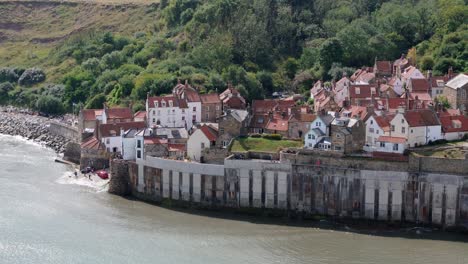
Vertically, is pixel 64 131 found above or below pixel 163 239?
above

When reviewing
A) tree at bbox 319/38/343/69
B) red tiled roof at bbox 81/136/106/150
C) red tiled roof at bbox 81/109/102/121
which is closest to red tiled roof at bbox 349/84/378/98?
tree at bbox 319/38/343/69

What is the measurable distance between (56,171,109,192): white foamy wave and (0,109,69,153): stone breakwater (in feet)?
40.0

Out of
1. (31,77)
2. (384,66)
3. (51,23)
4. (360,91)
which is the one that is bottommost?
(360,91)

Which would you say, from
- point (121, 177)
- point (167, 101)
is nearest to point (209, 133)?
point (121, 177)

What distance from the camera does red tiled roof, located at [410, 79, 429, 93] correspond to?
7312 cm

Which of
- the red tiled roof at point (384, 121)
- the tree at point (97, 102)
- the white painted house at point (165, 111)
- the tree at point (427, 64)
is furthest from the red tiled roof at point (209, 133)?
the tree at point (427, 64)

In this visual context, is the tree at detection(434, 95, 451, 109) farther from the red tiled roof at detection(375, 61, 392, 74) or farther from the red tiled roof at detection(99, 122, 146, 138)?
the red tiled roof at detection(99, 122, 146, 138)

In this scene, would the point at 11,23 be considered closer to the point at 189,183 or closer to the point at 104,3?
the point at 104,3

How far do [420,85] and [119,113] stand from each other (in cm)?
2574

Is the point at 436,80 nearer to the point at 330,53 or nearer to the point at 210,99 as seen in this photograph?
the point at 330,53

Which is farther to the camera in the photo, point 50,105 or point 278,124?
point 50,105

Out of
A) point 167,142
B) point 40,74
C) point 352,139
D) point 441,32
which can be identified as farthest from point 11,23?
point 352,139

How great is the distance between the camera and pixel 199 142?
2470 inches

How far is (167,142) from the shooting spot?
64562 mm
